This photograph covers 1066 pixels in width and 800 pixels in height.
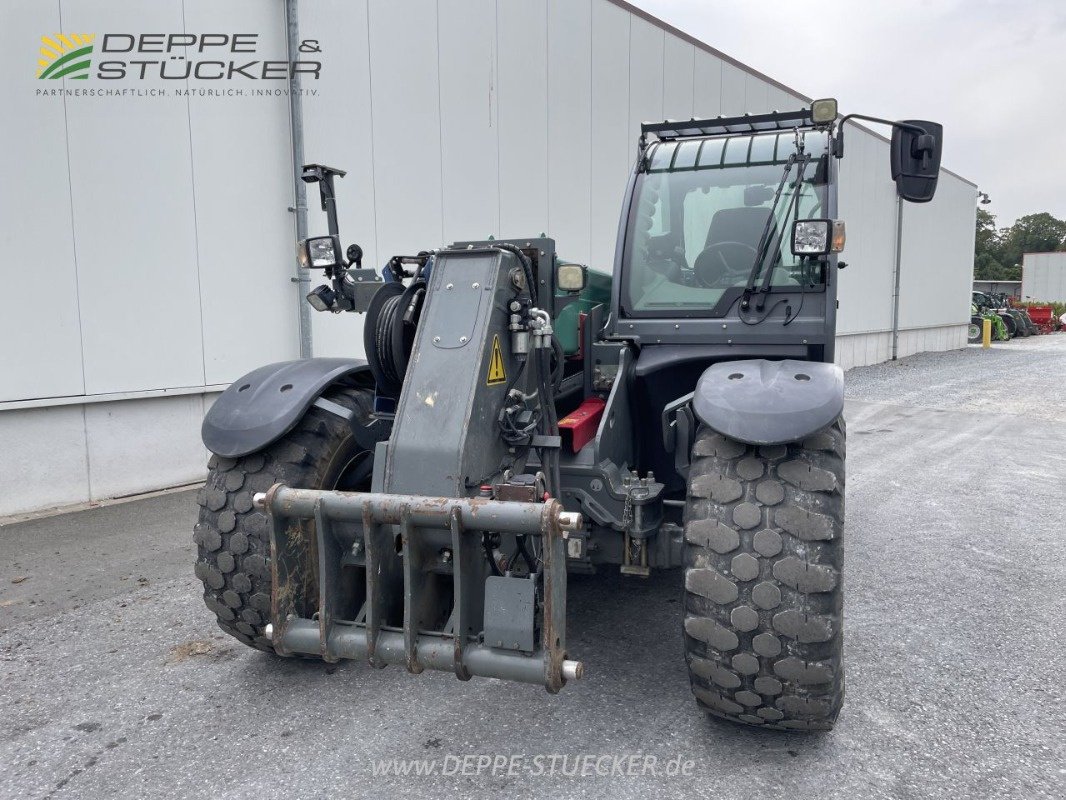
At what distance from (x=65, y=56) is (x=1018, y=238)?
316 feet

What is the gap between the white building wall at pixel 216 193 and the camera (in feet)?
19.5

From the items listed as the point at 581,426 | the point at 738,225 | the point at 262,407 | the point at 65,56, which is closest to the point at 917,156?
the point at 738,225

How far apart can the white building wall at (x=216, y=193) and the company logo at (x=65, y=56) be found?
9 cm

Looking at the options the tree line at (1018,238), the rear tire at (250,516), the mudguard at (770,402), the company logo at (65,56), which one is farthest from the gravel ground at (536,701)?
the tree line at (1018,238)

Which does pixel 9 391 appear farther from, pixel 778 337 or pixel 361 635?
pixel 778 337

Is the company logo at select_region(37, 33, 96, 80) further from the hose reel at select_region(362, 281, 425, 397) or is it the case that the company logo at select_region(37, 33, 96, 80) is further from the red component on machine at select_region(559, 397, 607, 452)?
the red component on machine at select_region(559, 397, 607, 452)

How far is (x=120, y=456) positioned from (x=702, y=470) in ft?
17.9

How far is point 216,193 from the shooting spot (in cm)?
690

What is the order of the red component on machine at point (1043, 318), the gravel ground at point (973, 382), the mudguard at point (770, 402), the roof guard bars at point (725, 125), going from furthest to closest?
the red component on machine at point (1043, 318)
the gravel ground at point (973, 382)
the roof guard bars at point (725, 125)
the mudguard at point (770, 402)

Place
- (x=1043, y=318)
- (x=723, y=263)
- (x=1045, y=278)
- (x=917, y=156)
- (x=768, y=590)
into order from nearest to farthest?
1. (x=768, y=590)
2. (x=917, y=156)
3. (x=723, y=263)
4. (x=1043, y=318)
5. (x=1045, y=278)

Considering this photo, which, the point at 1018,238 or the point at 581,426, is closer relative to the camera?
the point at 581,426

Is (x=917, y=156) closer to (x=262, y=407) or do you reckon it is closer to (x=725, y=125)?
(x=725, y=125)

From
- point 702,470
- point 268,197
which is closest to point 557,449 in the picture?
point 702,470

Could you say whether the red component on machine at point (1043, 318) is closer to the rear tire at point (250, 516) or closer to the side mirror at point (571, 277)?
the side mirror at point (571, 277)
